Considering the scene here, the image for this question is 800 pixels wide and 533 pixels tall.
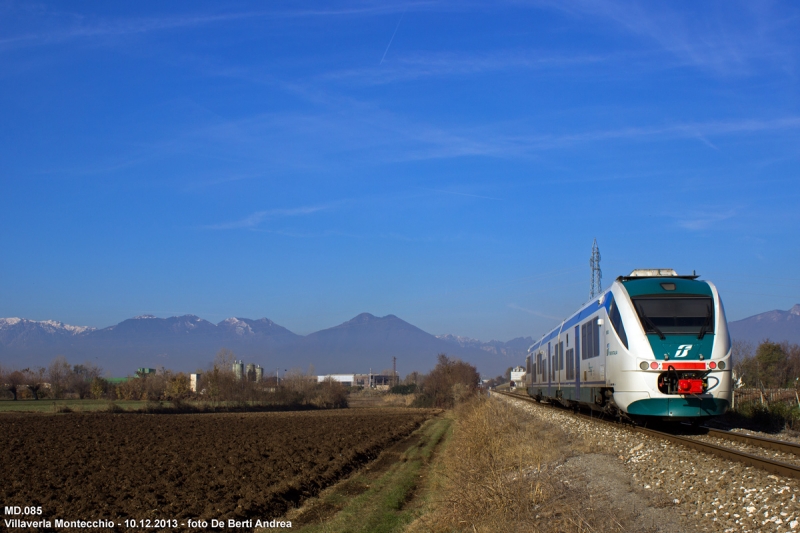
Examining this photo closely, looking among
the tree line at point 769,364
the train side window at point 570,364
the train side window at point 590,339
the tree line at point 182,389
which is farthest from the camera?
the tree line at point 182,389

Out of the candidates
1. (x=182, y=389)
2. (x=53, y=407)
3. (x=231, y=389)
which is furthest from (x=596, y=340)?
(x=182, y=389)

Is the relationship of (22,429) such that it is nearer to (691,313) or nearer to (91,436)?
(91,436)

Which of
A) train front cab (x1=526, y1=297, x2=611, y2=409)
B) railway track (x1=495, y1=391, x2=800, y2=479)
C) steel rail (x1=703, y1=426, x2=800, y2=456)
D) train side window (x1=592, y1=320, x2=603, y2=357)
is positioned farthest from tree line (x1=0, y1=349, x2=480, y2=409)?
steel rail (x1=703, y1=426, x2=800, y2=456)

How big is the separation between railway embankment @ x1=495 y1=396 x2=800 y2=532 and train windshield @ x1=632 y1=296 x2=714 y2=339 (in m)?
2.63

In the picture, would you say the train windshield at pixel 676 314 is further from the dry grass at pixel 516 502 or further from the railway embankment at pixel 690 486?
the dry grass at pixel 516 502

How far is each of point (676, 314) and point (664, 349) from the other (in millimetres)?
1055

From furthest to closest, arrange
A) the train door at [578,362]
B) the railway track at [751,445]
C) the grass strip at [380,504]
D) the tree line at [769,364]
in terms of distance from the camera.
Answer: the tree line at [769,364] < the train door at [578,362] < the grass strip at [380,504] < the railway track at [751,445]

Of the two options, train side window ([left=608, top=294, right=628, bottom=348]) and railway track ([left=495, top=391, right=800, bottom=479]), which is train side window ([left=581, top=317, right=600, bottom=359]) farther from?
railway track ([left=495, top=391, right=800, bottom=479])

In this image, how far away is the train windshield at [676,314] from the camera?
15.9 meters

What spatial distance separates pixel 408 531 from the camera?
41.7 ft

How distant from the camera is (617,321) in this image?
55.8 feet

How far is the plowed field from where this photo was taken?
15094 millimetres

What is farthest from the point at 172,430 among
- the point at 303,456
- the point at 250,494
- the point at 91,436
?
the point at 250,494

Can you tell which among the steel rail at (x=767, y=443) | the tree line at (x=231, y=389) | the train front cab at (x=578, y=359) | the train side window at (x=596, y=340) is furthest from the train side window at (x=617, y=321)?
the tree line at (x=231, y=389)
